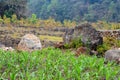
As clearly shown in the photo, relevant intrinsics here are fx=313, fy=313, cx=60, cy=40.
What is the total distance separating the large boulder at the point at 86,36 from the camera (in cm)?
1367

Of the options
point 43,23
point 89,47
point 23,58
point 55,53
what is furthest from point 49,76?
point 43,23

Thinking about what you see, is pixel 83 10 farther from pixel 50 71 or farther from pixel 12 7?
pixel 50 71

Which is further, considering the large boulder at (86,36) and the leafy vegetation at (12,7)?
the leafy vegetation at (12,7)

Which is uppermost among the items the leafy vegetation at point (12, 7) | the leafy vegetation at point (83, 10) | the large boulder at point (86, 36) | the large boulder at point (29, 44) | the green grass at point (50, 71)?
the green grass at point (50, 71)

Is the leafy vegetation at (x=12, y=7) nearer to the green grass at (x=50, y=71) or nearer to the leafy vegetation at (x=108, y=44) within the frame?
the leafy vegetation at (x=108, y=44)

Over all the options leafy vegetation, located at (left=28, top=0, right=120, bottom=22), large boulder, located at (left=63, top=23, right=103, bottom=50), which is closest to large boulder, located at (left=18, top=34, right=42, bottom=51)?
large boulder, located at (left=63, top=23, right=103, bottom=50)

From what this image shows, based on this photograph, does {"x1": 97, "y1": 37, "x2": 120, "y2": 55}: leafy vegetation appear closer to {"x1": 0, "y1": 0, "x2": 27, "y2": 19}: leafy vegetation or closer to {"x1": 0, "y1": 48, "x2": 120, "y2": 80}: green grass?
{"x1": 0, "y1": 48, "x2": 120, "y2": 80}: green grass

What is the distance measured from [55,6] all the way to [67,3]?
17.9 feet

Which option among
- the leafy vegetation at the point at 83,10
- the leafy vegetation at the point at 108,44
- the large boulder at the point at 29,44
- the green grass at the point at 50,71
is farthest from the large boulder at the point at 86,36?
the leafy vegetation at the point at 83,10

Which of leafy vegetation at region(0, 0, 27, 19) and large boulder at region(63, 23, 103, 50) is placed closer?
large boulder at region(63, 23, 103, 50)

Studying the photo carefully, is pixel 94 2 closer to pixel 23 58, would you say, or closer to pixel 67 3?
pixel 67 3

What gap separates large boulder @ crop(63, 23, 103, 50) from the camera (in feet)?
44.9

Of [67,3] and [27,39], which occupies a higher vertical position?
[27,39]

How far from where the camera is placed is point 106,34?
1574 centimetres
